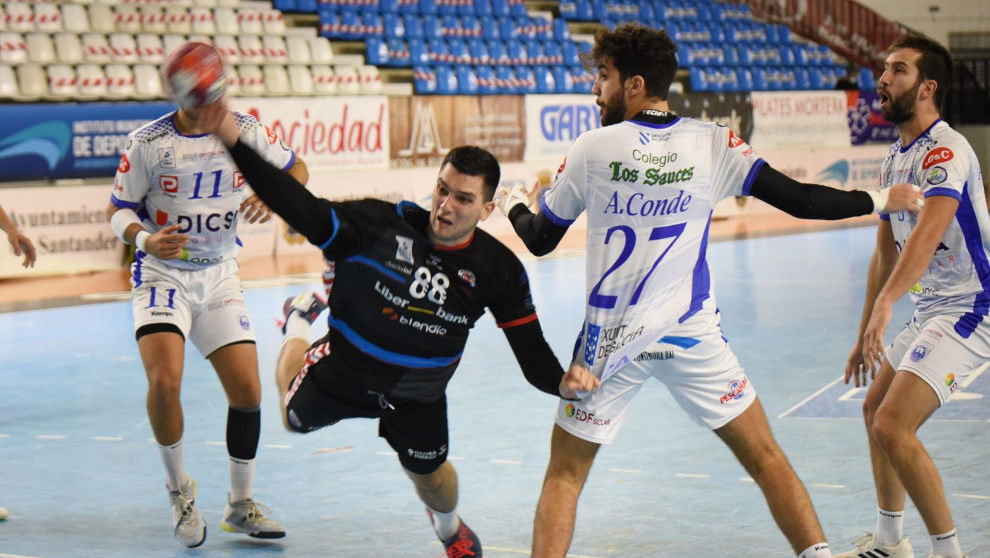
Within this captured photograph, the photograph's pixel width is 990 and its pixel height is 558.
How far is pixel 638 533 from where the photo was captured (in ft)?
17.9

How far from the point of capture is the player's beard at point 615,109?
4.38 m

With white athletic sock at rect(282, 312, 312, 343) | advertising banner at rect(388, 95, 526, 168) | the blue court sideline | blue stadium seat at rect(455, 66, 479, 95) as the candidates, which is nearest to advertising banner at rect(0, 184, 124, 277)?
the blue court sideline

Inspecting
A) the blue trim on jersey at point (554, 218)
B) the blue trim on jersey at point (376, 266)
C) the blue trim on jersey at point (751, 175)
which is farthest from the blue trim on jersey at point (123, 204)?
the blue trim on jersey at point (751, 175)

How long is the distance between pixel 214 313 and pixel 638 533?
7.33ft

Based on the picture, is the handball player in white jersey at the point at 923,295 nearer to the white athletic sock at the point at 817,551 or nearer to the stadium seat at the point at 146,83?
the white athletic sock at the point at 817,551

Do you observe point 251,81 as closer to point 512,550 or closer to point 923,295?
point 512,550

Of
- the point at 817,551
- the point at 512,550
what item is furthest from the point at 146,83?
the point at 817,551

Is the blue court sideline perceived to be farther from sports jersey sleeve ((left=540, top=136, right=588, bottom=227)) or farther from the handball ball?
the handball ball

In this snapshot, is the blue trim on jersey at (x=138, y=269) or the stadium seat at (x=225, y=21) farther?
the stadium seat at (x=225, y=21)

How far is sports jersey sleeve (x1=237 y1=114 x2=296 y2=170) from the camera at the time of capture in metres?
5.88

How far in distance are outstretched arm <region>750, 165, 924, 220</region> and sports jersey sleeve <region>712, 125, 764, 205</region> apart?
0.10 feet

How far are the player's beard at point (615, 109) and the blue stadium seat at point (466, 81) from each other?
1865 centimetres

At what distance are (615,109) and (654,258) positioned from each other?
0.56 m

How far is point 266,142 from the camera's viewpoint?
5.94m
